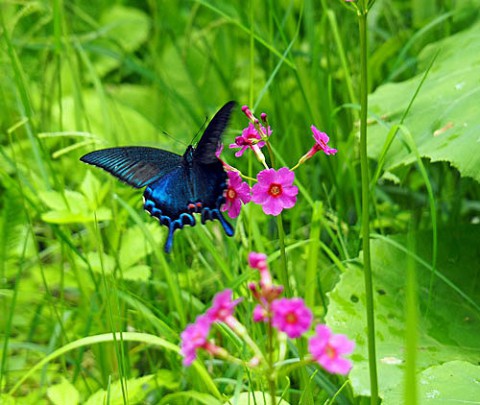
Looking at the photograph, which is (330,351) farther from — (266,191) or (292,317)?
(266,191)

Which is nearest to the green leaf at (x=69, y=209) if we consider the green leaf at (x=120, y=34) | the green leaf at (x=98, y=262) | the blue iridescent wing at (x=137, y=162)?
the green leaf at (x=98, y=262)

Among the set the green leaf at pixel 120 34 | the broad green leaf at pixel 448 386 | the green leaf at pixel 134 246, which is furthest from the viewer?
the green leaf at pixel 120 34

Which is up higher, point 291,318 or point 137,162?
point 137,162

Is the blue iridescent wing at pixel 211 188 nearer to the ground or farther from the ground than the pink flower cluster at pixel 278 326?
farther from the ground

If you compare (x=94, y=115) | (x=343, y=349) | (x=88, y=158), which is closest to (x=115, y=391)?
(x=88, y=158)

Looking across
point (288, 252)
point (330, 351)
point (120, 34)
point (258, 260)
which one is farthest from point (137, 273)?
point (120, 34)

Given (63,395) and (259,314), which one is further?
(63,395)

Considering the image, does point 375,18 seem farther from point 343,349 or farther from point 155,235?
point 343,349

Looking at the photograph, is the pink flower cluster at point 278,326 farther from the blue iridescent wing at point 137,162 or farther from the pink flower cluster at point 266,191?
the blue iridescent wing at point 137,162
